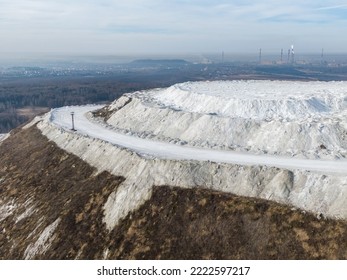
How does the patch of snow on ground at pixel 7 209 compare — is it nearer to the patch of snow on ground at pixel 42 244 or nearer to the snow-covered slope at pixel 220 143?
the patch of snow on ground at pixel 42 244

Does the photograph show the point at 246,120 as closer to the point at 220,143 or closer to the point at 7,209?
the point at 220,143

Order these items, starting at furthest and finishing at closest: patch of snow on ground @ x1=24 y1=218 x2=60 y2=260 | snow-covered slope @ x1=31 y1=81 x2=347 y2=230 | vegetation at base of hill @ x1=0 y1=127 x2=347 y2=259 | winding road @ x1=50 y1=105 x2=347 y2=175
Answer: winding road @ x1=50 y1=105 x2=347 y2=175 → patch of snow on ground @ x1=24 y1=218 x2=60 y2=260 → snow-covered slope @ x1=31 y1=81 x2=347 y2=230 → vegetation at base of hill @ x1=0 y1=127 x2=347 y2=259

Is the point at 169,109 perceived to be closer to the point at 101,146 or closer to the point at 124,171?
the point at 101,146

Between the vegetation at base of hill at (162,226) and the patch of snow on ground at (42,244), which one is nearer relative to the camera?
the vegetation at base of hill at (162,226)

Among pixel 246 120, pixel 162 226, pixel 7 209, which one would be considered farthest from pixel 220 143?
pixel 7 209

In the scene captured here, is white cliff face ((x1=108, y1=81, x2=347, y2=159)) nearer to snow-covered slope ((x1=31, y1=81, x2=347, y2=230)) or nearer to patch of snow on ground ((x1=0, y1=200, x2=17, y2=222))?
snow-covered slope ((x1=31, y1=81, x2=347, y2=230))

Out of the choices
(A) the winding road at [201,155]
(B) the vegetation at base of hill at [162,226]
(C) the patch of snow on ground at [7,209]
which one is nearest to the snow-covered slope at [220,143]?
(A) the winding road at [201,155]

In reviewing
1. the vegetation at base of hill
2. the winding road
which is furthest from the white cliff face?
the vegetation at base of hill

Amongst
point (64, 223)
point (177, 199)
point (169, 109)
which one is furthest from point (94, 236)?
point (169, 109)

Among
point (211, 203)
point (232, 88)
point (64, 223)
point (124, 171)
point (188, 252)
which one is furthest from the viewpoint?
point (232, 88)
